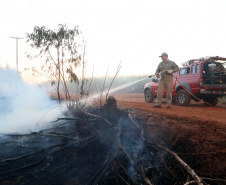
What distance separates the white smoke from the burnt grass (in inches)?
56.4

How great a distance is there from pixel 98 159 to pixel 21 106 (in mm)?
7146

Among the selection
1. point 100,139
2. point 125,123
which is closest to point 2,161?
point 100,139

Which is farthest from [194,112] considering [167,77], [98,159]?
[98,159]

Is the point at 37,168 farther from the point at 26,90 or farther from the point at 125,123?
the point at 26,90

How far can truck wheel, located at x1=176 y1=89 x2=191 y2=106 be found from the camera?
27.6ft

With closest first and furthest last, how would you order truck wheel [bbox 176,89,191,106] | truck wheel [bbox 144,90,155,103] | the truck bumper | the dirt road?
the dirt road
the truck bumper
truck wheel [bbox 176,89,191,106]
truck wheel [bbox 144,90,155,103]

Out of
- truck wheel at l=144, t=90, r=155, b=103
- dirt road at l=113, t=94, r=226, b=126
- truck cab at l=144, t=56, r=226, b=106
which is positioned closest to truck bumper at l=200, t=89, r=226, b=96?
truck cab at l=144, t=56, r=226, b=106

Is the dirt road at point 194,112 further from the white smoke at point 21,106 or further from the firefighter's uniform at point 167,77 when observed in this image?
the white smoke at point 21,106

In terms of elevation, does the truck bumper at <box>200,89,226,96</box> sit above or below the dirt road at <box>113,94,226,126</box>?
above

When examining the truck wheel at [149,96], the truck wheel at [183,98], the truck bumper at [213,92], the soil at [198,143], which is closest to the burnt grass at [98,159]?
the soil at [198,143]

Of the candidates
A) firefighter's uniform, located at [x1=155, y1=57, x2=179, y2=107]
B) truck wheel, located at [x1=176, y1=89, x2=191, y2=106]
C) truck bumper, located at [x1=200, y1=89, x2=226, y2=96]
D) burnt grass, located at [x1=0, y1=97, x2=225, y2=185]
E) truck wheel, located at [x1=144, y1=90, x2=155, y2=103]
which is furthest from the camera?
truck wheel, located at [x1=144, y1=90, x2=155, y2=103]

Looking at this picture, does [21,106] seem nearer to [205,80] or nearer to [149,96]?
[149,96]

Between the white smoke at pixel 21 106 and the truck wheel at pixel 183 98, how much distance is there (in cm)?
596

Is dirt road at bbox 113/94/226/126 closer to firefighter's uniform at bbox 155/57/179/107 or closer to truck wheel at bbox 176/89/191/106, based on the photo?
truck wheel at bbox 176/89/191/106
